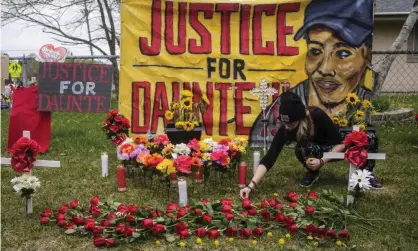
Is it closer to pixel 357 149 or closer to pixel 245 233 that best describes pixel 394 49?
pixel 357 149

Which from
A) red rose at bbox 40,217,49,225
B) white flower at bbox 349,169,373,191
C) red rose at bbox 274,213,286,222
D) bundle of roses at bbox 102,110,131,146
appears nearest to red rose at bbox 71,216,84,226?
red rose at bbox 40,217,49,225

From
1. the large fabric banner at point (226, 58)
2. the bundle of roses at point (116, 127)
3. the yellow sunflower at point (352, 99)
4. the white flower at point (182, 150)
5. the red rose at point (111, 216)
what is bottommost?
the red rose at point (111, 216)

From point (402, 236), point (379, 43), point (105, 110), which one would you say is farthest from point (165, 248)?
point (379, 43)

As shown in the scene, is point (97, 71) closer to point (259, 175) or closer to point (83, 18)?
point (259, 175)

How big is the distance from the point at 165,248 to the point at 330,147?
7.55 feet

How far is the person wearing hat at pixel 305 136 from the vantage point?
14.6 ft

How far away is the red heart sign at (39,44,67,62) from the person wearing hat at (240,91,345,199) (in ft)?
11.5

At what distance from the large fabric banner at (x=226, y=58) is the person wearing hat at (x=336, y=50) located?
15mm

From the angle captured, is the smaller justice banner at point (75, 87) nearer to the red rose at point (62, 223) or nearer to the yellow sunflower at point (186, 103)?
the yellow sunflower at point (186, 103)

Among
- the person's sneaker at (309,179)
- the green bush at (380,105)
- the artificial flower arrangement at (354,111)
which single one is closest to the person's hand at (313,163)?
the person's sneaker at (309,179)

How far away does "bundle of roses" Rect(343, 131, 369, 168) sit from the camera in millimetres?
3967

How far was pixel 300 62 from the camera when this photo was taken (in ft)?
22.9

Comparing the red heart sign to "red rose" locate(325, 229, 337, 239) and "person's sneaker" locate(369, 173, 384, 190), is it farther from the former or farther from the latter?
"red rose" locate(325, 229, 337, 239)

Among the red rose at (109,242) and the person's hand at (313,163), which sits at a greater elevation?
the person's hand at (313,163)
